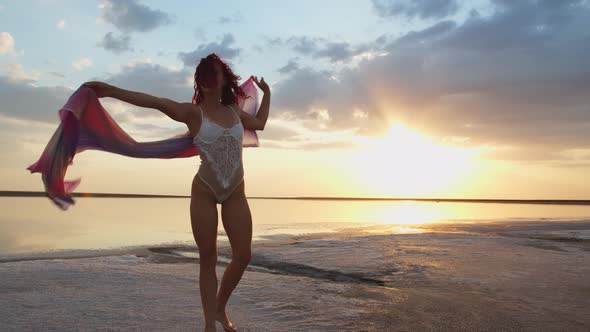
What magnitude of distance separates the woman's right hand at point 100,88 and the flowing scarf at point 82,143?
0.27 ft

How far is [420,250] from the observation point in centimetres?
1051

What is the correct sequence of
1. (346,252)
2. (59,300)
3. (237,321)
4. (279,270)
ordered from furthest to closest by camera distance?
(346,252) → (279,270) → (59,300) → (237,321)

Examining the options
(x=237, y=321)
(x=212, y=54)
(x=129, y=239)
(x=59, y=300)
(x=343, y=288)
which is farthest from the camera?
(x=129, y=239)

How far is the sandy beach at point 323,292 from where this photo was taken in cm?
485

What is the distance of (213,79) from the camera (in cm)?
433

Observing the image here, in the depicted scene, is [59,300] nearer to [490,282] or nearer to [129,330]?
[129,330]

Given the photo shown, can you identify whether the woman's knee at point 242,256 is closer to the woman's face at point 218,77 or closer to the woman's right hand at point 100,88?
the woman's face at point 218,77

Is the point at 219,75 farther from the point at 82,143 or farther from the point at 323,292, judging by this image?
the point at 323,292

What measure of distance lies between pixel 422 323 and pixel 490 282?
8.92 ft

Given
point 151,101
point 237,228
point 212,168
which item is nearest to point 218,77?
point 151,101

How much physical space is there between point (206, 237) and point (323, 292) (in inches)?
103

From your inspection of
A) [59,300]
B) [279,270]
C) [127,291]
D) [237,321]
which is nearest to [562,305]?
[237,321]

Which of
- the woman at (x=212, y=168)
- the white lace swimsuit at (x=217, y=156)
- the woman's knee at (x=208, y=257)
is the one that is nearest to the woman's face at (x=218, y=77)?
the woman at (x=212, y=168)

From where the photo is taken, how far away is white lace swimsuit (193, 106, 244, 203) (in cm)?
427
